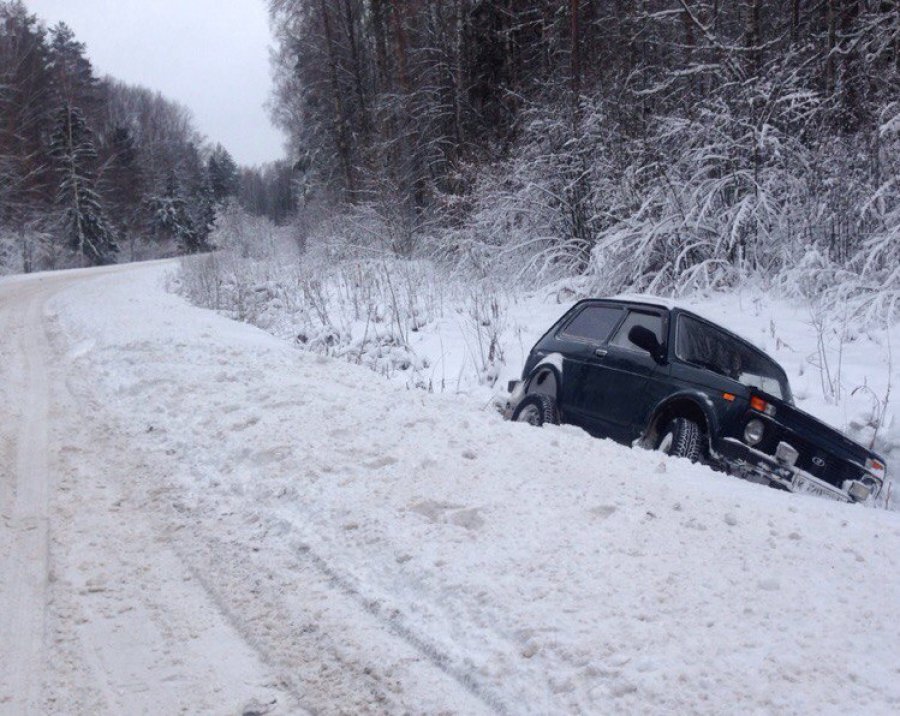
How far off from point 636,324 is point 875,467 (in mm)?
2306

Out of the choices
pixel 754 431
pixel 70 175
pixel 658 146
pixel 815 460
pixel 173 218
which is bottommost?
pixel 815 460

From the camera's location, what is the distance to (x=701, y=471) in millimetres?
5164

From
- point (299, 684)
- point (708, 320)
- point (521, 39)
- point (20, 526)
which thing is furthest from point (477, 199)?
point (299, 684)

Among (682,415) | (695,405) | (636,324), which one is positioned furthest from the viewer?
(636,324)

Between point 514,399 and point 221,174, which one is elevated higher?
point 221,174

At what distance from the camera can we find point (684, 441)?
5.95 meters

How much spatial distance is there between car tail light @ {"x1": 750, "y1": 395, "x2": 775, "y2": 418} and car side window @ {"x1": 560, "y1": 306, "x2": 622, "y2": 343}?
1.70 metres

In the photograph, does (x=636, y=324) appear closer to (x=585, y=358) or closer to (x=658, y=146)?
(x=585, y=358)

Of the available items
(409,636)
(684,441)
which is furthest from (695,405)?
(409,636)

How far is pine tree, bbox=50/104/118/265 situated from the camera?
43875 millimetres

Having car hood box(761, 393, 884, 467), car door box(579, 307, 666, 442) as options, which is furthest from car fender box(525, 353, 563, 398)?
car hood box(761, 393, 884, 467)

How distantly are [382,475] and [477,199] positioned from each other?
1207 centimetres

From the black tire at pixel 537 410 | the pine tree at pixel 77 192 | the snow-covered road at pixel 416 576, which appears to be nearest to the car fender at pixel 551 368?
the black tire at pixel 537 410

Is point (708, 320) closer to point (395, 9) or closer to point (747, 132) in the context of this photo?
point (747, 132)
